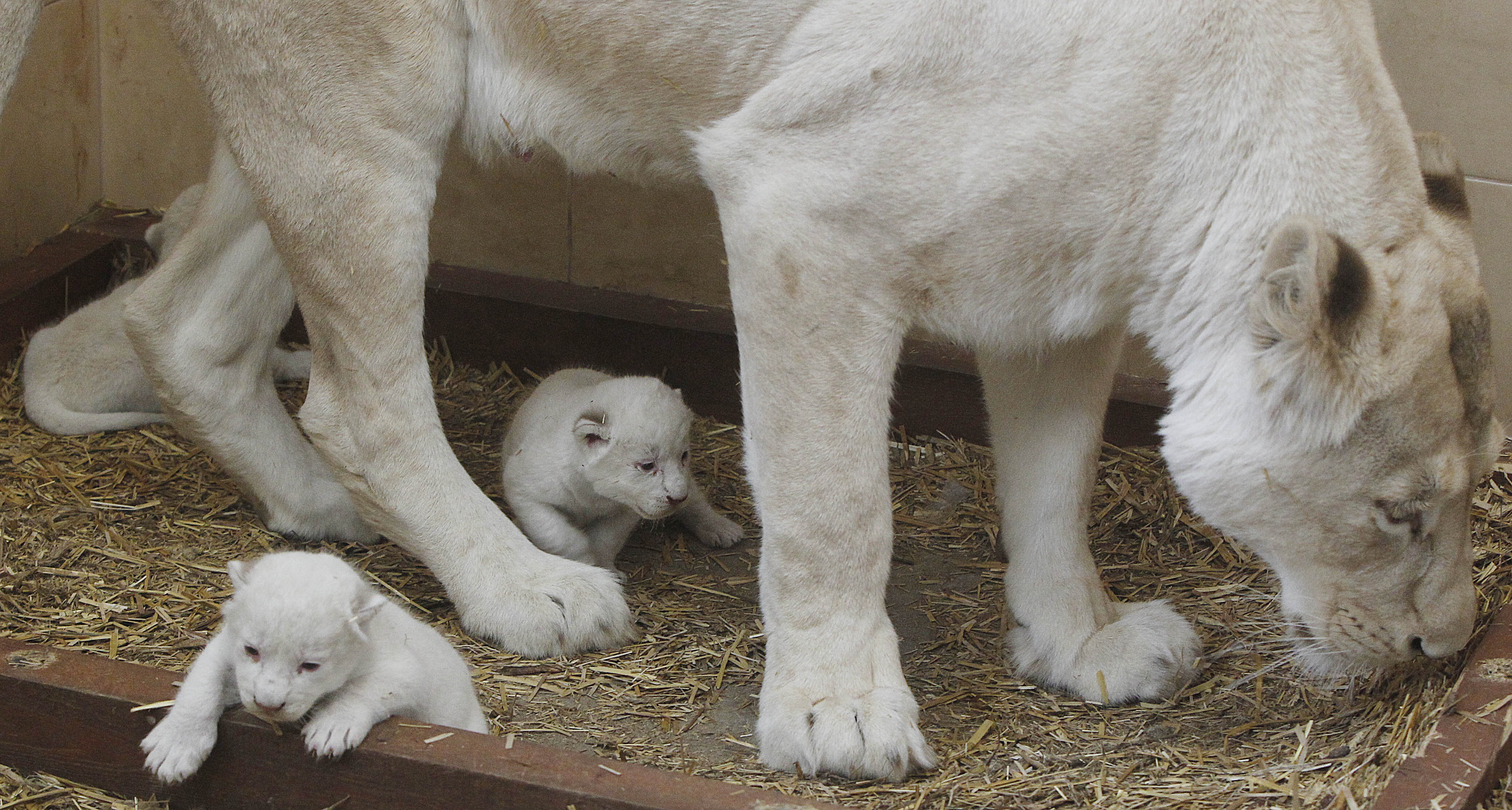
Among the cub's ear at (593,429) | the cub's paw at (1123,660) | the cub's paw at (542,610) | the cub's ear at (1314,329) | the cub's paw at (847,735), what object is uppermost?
the cub's ear at (1314,329)

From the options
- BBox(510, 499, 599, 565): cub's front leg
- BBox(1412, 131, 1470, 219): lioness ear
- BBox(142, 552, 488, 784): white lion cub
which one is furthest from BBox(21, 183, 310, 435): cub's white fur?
BBox(1412, 131, 1470, 219): lioness ear

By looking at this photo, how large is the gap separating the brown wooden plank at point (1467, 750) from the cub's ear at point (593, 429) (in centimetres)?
164

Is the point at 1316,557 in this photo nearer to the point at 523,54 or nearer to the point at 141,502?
the point at 523,54

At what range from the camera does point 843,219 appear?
8.40 feet

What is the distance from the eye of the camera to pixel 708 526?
3.62 m

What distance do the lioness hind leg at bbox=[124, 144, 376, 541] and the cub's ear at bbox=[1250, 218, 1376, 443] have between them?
2046 mm

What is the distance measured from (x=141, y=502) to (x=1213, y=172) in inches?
100

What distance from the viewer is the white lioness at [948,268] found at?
242 cm

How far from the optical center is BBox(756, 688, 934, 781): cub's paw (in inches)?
102

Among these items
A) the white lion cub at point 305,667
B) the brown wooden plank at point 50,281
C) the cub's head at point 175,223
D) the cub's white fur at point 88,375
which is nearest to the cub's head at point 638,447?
the white lion cub at point 305,667

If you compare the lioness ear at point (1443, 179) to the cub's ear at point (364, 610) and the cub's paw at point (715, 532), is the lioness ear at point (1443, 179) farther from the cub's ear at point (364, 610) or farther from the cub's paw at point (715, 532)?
the cub's ear at point (364, 610)

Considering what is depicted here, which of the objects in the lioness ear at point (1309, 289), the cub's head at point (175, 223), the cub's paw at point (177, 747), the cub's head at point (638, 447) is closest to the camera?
the lioness ear at point (1309, 289)

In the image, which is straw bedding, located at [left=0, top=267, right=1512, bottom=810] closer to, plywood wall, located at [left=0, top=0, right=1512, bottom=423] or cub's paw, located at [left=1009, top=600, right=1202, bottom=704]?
cub's paw, located at [left=1009, top=600, right=1202, bottom=704]

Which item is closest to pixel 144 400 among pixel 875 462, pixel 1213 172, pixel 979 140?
pixel 875 462
